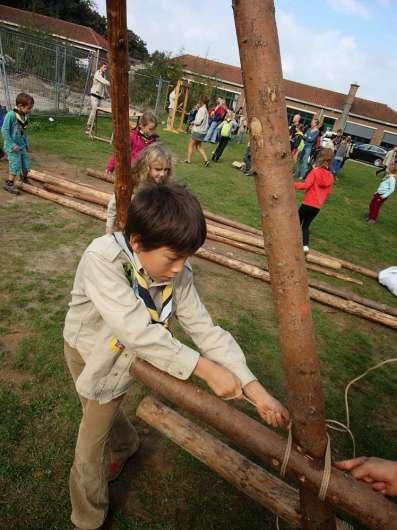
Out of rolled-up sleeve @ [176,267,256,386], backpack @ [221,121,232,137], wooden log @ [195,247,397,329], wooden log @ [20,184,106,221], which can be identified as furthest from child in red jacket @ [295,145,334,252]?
backpack @ [221,121,232,137]

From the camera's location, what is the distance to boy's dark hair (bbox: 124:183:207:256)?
1.46 metres

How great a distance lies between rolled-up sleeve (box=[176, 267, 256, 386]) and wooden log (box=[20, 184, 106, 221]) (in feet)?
15.2

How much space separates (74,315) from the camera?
1.88 m

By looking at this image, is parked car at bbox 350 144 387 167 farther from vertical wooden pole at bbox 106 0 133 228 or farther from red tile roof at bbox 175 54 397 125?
vertical wooden pole at bbox 106 0 133 228

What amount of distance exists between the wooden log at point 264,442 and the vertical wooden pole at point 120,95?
5.92 feet

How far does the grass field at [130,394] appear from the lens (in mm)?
2332

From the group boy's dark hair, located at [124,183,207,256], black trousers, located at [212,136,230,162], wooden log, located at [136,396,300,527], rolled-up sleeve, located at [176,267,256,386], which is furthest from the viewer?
black trousers, located at [212,136,230,162]

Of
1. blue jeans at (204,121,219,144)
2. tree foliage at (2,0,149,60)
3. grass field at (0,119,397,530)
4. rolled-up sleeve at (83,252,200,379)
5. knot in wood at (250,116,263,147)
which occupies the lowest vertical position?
grass field at (0,119,397,530)

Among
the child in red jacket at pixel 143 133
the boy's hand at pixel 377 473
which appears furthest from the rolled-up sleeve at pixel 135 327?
the child in red jacket at pixel 143 133

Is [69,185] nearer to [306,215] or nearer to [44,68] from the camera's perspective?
[306,215]

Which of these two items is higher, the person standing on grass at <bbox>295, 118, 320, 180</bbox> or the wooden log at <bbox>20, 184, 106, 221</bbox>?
the person standing on grass at <bbox>295, 118, 320, 180</bbox>

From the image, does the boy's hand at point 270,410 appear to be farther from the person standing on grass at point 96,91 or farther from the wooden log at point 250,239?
the person standing on grass at point 96,91

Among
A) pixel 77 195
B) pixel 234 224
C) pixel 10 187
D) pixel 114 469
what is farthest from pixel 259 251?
pixel 114 469

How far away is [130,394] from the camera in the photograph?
3.16 m
